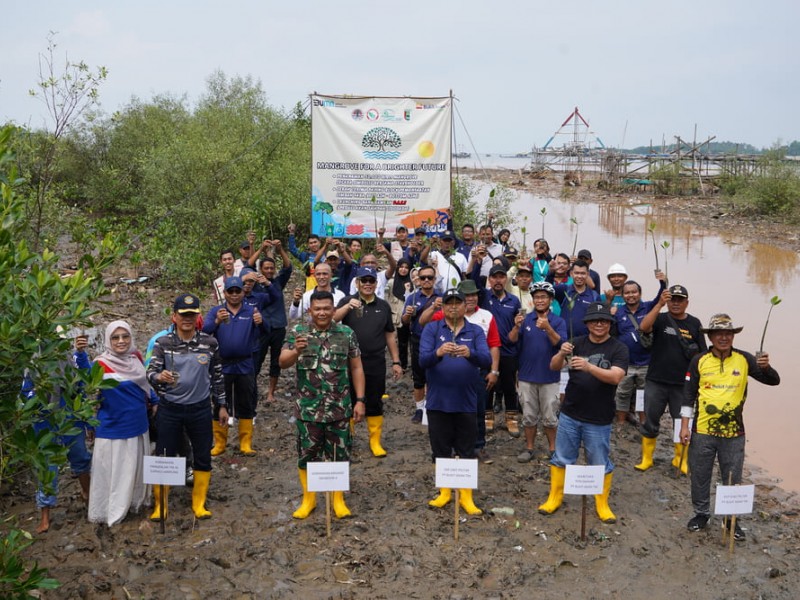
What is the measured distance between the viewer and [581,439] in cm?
594

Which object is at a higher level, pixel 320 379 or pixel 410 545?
pixel 320 379

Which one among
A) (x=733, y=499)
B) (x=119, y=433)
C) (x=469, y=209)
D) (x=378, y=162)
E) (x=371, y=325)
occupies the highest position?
(x=378, y=162)

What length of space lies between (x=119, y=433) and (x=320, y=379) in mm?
1725

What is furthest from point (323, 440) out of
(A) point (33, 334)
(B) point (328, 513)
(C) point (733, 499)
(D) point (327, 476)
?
(C) point (733, 499)

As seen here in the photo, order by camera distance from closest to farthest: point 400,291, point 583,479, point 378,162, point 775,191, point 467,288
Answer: point 583,479, point 467,288, point 400,291, point 378,162, point 775,191

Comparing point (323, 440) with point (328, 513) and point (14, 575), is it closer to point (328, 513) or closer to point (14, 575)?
point (328, 513)

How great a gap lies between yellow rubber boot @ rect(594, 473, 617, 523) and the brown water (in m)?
2.83

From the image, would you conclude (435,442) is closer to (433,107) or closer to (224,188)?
(433,107)

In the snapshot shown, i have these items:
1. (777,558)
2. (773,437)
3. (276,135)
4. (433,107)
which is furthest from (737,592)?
(276,135)

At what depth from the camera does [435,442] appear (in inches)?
246

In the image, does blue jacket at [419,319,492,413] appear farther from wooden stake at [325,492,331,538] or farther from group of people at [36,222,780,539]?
wooden stake at [325,492,331,538]

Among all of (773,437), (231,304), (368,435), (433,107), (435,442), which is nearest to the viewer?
(435,442)

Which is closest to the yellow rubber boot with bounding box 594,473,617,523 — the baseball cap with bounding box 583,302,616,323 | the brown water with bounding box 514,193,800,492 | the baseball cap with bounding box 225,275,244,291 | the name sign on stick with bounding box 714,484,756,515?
the name sign on stick with bounding box 714,484,756,515

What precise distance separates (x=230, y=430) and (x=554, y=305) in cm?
411
